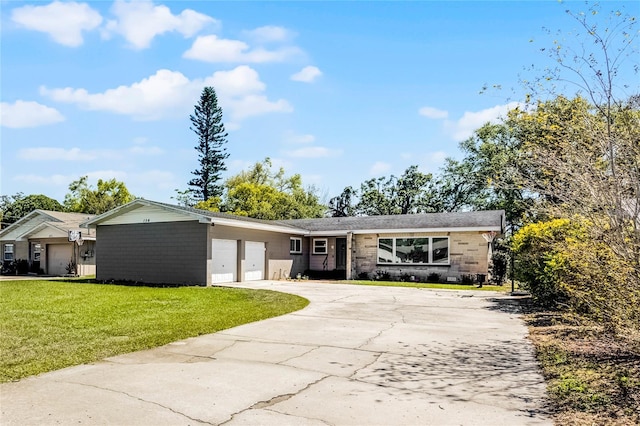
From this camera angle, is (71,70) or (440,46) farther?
(71,70)

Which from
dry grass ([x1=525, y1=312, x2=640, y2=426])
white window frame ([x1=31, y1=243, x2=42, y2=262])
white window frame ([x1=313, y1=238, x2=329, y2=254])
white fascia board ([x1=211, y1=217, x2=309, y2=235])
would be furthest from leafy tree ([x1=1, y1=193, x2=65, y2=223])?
dry grass ([x1=525, y1=312, x2=640, y2=426])

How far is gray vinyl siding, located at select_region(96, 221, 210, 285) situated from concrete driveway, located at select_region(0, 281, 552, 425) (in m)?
10.4

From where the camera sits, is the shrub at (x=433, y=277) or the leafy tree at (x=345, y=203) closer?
the shrub at (x=433, y=277)

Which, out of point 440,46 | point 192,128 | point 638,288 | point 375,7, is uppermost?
point 192,128

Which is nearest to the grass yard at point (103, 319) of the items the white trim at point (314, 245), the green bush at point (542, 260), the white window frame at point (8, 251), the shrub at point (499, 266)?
the green bush at point (542, 260)

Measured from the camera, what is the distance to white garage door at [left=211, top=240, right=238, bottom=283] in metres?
18.9

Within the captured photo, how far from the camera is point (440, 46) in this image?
10.8 metres

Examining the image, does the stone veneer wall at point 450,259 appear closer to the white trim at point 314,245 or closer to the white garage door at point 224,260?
the white trim at point 314,245

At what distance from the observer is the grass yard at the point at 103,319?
6.31 metres

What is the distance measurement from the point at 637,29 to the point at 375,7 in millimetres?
5953

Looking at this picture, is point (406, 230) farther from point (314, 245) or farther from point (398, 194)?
point (398, 194)

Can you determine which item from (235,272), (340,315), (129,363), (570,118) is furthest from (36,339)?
(235,272)

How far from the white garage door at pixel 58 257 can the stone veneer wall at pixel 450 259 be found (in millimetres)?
17224

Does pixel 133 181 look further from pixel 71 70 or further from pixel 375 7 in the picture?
pixel 375 7
